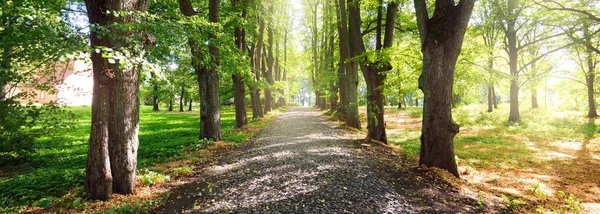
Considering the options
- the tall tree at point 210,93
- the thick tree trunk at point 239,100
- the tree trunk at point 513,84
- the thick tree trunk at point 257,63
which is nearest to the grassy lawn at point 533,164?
the tree trunk at point 513,84

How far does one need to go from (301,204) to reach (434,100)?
4.21m

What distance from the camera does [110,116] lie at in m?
4.94

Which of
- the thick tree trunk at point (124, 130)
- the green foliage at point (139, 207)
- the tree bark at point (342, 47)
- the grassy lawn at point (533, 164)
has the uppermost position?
the tree bark at point (342, 47)

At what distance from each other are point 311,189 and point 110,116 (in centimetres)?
381

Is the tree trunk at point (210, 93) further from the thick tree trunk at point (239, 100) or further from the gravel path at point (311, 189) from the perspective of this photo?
the thick tree trunk at point (239, 100)

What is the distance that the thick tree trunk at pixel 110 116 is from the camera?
469cm

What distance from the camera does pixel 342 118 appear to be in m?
19.1

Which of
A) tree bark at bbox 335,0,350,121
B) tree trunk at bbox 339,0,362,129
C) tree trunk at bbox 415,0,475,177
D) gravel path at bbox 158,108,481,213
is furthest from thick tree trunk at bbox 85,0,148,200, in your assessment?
tree trunk at bbox 339,0,362,129

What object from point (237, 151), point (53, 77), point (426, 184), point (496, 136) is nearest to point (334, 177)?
point (426, 184)

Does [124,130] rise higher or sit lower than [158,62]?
lower

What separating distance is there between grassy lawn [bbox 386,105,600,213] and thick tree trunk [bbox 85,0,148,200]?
6.95m

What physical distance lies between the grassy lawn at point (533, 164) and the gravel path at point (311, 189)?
1.49 meters

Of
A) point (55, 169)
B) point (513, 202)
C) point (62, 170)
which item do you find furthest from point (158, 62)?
point (513, 202)

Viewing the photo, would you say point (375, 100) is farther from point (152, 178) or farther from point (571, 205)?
point (152, 178)
